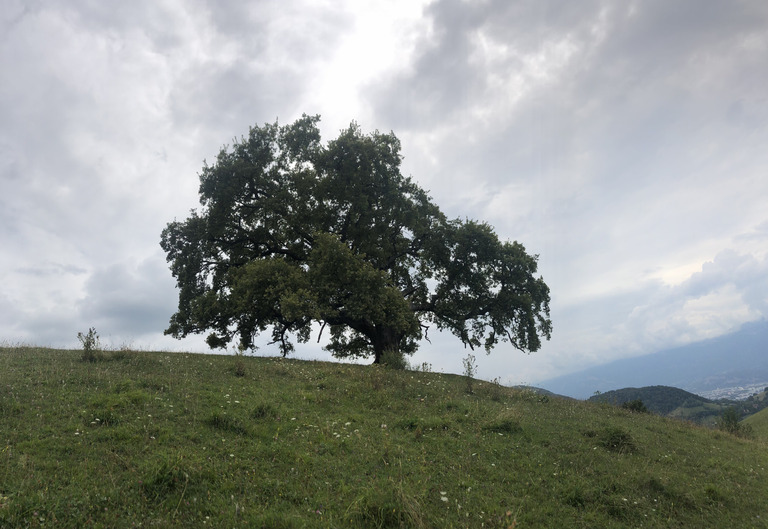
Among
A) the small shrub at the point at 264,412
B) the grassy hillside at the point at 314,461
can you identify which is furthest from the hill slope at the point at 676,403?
the small shrub at the point at 264,412

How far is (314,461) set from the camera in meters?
8.45

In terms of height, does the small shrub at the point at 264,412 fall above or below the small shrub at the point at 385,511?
above

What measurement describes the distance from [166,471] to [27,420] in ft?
14.0

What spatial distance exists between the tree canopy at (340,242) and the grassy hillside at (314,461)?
11765 millimetres

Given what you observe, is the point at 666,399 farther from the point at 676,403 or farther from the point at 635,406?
the point at 635,406

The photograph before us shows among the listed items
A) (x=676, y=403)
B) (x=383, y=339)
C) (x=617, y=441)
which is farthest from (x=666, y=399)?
(x=617, y=441)

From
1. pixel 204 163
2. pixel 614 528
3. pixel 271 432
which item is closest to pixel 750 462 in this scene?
pixel 614 528

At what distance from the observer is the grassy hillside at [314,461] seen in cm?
652

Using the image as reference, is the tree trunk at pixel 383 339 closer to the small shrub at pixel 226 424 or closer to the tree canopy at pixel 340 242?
the tree canopy at pixel 340 242

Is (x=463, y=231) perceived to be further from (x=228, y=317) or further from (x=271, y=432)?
(x=271, y=432)

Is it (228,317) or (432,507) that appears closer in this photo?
(432,507)

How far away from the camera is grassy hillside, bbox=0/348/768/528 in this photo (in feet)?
21.4

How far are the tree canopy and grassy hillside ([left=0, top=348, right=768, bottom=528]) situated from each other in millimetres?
11765

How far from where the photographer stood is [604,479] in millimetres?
9328
